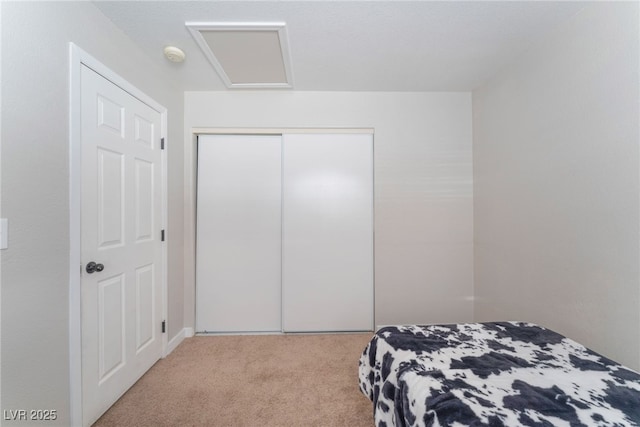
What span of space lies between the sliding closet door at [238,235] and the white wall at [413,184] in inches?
7.8

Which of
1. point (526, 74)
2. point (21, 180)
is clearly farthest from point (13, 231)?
point (526, 74)

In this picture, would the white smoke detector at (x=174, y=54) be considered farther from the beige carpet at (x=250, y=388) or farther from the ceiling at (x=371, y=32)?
the beige carpet at (x=250, y=388)

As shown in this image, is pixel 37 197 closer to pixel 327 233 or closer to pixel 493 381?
pixel 327 233

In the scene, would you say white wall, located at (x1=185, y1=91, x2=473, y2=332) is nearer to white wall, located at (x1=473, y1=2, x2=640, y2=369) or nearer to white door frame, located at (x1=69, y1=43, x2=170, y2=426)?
white wall, located at (x1=473, y1=2, x2=640, y2=369)

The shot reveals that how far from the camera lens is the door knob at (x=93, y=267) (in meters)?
1.34

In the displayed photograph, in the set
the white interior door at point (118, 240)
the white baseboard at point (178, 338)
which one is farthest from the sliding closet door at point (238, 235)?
the white interior door at point (118, 240)

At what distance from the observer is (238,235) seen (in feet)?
7.99

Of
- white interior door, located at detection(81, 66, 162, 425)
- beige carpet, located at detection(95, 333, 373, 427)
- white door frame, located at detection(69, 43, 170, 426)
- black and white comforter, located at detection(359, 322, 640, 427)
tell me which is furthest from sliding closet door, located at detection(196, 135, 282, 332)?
black and white comforter, located at detection(359, 322, 640, 427)

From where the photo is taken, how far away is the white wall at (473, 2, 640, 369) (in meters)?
1.21

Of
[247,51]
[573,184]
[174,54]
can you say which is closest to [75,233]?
[174,54]

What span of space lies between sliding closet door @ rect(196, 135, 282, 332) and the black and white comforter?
138cm

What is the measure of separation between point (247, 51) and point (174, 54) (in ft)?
1.83

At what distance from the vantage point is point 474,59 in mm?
1908

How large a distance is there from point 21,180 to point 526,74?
3.13m
